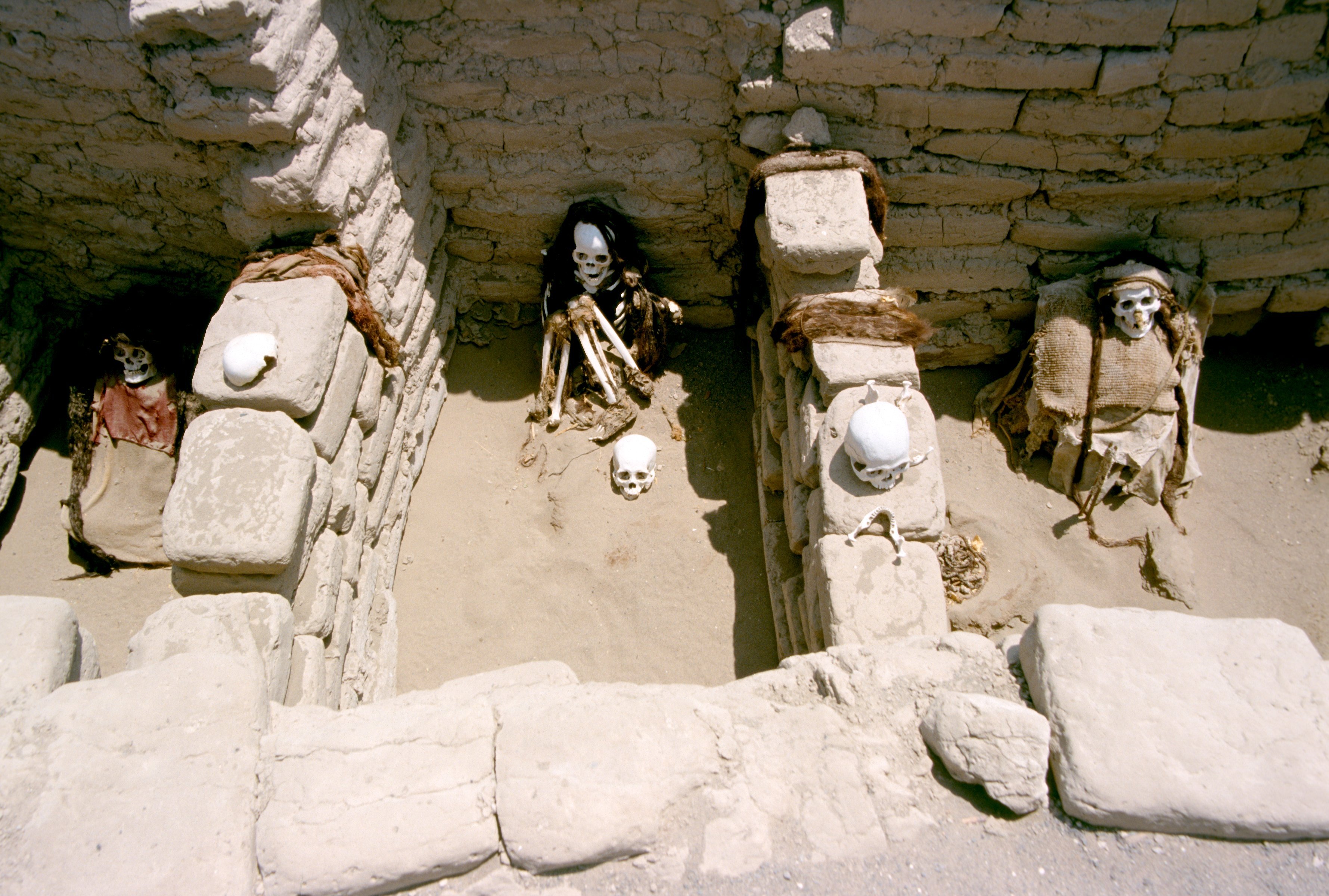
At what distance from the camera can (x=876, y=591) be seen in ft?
9.87

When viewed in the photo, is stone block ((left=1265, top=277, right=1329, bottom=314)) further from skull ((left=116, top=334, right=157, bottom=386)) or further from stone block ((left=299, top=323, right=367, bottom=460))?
skull ((left=116, top=334, right=157, bottom=386))

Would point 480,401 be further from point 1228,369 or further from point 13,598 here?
point 1228,369

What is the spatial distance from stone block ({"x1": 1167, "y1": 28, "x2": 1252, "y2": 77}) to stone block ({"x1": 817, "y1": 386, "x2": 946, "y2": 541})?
1.81 m

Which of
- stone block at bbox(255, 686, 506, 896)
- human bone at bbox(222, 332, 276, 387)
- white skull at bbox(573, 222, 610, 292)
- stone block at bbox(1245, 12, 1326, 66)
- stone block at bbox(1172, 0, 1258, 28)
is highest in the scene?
stone block at bbox(1172, 0, 1258, 28)

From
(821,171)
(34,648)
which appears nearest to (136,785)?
(34,648)

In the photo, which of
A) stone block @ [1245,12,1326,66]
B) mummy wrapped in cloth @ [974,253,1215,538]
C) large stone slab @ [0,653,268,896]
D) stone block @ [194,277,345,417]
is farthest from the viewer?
mummy wrapped in cloth @ [974,253,1215,538]

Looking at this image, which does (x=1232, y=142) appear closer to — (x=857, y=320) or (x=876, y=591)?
(x=857, y=320)

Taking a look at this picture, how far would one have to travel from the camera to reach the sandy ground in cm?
388

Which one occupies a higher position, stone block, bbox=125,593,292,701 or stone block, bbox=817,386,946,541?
stone block, bbox=817,386,946,541

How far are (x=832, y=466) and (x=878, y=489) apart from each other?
0.19 m

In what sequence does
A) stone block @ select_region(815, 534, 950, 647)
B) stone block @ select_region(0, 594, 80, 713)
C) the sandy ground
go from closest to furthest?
1. stone block @ select_region(0, 594, 80, 713)
2. stone block @ select_region(815, 534, 950, 647)
3. the sandy ground

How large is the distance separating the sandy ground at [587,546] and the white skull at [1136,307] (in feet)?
6.18

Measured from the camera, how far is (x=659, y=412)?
4.68 metres

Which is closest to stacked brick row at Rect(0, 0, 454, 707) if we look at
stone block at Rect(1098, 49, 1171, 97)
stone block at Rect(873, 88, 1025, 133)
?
stone block at Rect(873, 88, 1025, 133)
